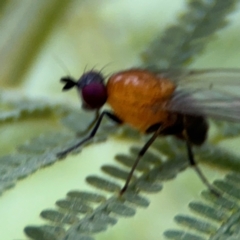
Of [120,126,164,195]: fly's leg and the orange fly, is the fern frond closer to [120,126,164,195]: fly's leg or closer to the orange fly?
[120,126,164,195]: fly's leg

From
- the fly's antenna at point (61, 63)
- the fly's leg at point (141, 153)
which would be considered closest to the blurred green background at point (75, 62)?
the fly's antenna at point (61, 63)

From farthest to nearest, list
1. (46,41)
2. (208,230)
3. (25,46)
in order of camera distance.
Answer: (46,41), (25,46), (208,230)

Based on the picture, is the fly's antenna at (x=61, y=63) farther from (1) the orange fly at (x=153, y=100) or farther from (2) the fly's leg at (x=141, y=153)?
(2) the fly's leg at (x=141, y=153)

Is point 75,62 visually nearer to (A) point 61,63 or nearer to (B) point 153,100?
(A) point 61,63

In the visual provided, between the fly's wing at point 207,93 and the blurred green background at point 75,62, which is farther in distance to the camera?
the blurred green background at point 75,62

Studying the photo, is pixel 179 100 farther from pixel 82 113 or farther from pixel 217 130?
pixel 82 113

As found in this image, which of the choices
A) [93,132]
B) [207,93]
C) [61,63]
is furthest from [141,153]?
[61,63]

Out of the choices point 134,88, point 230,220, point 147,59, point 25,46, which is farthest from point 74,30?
point 230,220

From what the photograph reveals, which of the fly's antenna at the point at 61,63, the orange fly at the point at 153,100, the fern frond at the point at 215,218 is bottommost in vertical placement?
the fern frond at the point at 215,218
